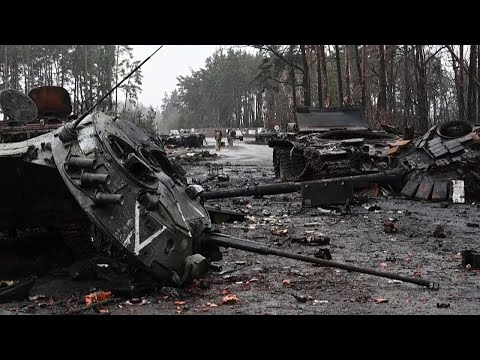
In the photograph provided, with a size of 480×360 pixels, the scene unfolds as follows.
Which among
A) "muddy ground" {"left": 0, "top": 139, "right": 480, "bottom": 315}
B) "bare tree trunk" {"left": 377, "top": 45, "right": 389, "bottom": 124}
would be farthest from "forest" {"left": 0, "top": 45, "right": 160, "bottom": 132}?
"muddy ground" {"left": 0, "top": 139, "right": 480, "bottom": 315}

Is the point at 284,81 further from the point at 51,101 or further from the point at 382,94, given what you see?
the point at 51,101

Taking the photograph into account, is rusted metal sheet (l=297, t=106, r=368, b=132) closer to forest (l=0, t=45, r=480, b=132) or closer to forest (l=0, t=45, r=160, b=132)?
forest (l=0, t=45, r=480, b=132)

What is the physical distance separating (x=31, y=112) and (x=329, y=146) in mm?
6619

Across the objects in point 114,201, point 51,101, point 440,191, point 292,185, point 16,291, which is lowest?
point 16,291

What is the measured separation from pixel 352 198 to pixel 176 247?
247 inches

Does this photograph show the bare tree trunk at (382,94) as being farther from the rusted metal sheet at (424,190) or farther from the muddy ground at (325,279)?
the muddy ground at (325,279)

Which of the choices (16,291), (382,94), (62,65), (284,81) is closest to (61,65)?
(62,65)

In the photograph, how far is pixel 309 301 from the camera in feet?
15.0

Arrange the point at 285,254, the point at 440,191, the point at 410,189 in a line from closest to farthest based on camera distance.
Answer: the point at 285,254 < the point at 440,191 < the point at 410,189

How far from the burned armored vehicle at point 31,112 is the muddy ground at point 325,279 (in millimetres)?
2784

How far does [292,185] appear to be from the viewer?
986 cm

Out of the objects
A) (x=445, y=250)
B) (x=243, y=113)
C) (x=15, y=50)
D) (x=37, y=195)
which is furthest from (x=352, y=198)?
(x=243, y=113)

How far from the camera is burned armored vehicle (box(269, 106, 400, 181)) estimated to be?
11570 millimetres

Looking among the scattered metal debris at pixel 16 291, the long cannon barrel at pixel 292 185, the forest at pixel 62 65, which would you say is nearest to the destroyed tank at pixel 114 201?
the scattered metal debris at pixel 16 291
